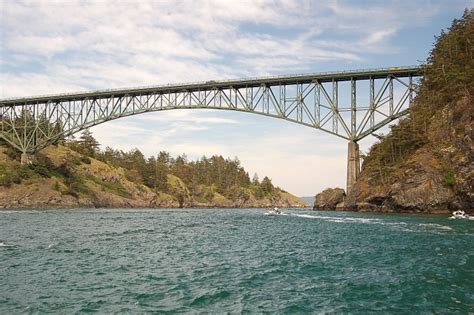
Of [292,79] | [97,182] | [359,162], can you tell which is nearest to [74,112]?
[97,182]

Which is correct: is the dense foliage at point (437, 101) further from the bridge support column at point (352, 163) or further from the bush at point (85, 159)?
the bush at point (85, 159)

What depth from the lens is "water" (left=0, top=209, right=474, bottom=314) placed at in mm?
18531

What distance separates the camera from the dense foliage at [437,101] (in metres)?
73.7

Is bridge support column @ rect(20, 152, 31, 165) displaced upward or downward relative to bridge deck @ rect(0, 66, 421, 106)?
downward

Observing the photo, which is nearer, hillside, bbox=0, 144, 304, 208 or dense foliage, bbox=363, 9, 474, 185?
dense foliage, bbox=363, 9, 474, 185

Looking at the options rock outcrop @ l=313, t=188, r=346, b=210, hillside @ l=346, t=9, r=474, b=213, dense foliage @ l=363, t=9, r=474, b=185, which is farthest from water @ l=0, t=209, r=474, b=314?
rock outcrop @ l=313, t=188, r=346, b=210

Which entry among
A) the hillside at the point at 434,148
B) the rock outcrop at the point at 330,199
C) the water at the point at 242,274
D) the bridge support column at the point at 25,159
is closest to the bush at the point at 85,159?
the bridge support column at the point at 25,159

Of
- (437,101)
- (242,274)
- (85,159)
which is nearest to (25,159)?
(85,159)

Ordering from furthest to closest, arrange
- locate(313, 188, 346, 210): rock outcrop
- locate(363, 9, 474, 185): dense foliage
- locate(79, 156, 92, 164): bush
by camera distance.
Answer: locate(79, 156, 92, 164): bush, locate(313, 188, 346, 210): rock outcrop, locate(363, 9, 474, 185): dense foliage

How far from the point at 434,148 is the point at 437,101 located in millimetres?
11733

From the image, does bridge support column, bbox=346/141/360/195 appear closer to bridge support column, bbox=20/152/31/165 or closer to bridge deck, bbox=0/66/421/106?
bridge deck, bbox=0/66/421/106

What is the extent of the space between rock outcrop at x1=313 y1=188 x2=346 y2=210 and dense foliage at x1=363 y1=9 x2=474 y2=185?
1079 cm

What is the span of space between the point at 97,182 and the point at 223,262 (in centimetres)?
12538

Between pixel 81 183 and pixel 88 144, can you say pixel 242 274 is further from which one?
pixel 88 144
